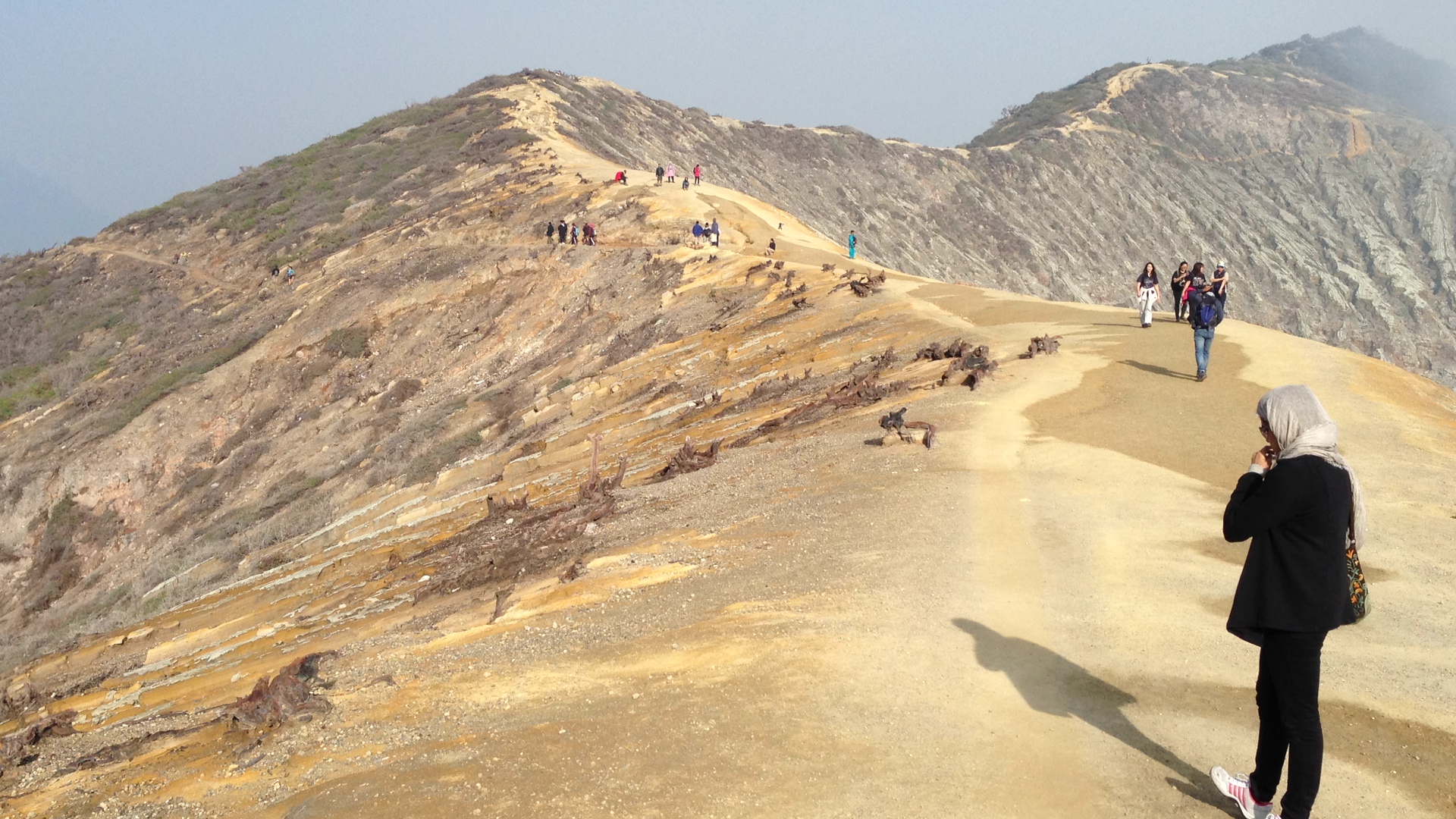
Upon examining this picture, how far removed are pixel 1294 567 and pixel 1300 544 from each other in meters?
0.10

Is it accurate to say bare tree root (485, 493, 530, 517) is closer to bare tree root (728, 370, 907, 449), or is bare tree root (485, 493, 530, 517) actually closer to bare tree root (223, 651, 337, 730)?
bare tree root (728, 370, 907, 449)

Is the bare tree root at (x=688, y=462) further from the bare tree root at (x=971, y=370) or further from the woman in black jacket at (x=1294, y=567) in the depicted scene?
the woman in black jacket at (x=1294, y=567)

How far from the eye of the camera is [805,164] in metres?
61.5

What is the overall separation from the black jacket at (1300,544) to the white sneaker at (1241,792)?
88 cm

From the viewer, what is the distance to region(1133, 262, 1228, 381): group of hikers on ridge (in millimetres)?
13109

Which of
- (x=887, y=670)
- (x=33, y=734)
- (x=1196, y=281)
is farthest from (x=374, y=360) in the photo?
(x=887, y=670)

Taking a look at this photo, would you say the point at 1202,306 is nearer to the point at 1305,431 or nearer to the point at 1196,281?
the point at 1196,281

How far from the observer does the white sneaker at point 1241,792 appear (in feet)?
14.5

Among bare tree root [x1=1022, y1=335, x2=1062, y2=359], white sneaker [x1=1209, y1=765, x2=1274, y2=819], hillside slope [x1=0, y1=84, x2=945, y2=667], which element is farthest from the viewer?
hillside slope [x1=0, y1=84, x2=945, y2=667]

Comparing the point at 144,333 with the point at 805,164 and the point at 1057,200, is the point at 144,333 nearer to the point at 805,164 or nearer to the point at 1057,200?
the point at 805,164

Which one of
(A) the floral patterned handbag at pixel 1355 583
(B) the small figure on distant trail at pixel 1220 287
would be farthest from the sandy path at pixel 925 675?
(B) the small figure on distant trail at pixel 1220 287

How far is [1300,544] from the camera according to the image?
163 inches

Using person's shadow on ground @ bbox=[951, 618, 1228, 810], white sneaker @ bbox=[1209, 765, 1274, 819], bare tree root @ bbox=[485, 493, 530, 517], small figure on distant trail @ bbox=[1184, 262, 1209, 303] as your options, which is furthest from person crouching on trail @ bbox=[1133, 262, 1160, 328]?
white sneaker @ bbox=[1209, 765, 1274, 819]

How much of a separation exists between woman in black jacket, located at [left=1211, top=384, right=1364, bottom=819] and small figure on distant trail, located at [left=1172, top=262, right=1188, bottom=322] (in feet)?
44.3
